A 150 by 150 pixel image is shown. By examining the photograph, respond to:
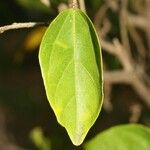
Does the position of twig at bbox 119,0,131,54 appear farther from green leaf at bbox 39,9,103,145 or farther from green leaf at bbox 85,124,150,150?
green leaf at bbox 39,9,103,145

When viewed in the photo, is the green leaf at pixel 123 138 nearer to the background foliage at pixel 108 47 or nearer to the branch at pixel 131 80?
the background foliage at pixel 108 47

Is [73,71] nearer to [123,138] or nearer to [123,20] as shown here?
[123,138]

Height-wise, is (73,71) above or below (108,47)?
above

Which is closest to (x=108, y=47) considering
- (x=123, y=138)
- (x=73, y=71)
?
(x=123, y=138)

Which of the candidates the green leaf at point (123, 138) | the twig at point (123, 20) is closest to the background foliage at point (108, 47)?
the twig at point (123, 20)

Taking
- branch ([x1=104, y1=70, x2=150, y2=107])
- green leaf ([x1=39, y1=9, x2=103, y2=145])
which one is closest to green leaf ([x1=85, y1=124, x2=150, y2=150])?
green leaf ([x1=39, y1=9, x2=103, y2=145])
